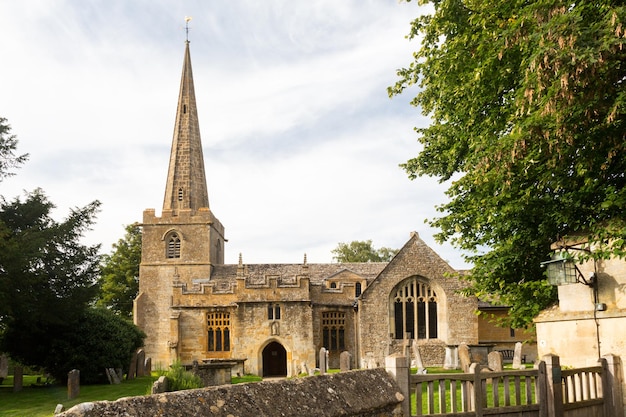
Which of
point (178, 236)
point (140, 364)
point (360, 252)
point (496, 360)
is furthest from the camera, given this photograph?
A: point (360, 252)

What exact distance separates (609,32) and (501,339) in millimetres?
27129

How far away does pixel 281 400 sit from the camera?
5.00 meters

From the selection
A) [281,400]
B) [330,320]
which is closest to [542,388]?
[281,400]

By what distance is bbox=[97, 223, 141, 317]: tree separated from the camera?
4784 centimetres

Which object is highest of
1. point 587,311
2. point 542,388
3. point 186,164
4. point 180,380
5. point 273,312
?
point 186,164

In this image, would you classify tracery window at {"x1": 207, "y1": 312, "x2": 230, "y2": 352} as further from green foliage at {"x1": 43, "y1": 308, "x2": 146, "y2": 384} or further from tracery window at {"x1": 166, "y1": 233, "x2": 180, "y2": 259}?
tracery window at {"x1": 166, "y1": 233, "x2": 180, "y2": 259}

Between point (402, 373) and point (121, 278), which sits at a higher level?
point (121, 278)

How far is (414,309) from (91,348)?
51.5ft

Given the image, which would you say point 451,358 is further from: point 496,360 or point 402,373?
point 402,373

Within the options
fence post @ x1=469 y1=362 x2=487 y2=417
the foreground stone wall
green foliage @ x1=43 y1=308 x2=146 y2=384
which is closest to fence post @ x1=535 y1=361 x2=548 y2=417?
fence post @ x1=469 y1=362 x2=487 y2=417

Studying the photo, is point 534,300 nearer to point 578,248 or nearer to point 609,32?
point 578,248

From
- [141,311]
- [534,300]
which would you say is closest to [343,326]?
[141,311]

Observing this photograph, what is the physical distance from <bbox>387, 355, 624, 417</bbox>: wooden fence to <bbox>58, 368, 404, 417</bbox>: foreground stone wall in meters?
0.42

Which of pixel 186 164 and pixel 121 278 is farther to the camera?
pixel 121 278
